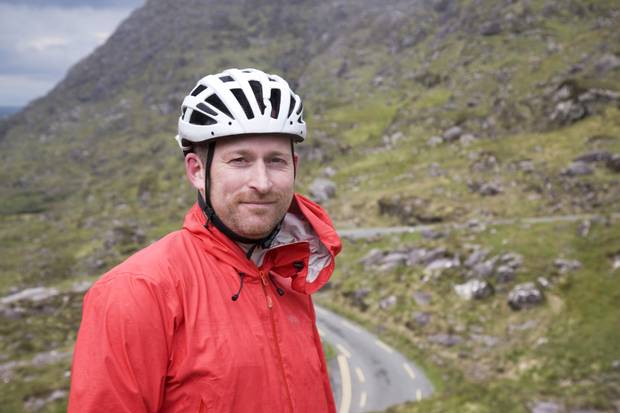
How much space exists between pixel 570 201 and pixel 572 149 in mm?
12008

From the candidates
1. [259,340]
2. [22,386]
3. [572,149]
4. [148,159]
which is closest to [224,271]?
[259,340]

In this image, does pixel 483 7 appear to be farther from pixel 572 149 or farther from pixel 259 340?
pixel 259 340

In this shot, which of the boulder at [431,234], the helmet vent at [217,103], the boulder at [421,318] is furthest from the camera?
the boulder at [431,234]

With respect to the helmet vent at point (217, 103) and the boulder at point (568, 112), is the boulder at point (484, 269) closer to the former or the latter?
the helmet vent at point (217, 103)

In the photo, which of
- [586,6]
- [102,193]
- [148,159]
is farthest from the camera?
[148,159]

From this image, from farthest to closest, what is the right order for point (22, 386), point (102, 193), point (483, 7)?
Answer: point (102, 193) < point (483, 7) < point (22, 386)

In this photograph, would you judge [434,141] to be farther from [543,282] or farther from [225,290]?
[225,290]

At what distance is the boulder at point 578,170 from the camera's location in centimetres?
4684

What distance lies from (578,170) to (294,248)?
167ft

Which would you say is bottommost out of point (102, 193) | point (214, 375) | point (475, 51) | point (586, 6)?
point (102, 193)

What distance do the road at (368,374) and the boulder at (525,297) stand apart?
7.41 metres

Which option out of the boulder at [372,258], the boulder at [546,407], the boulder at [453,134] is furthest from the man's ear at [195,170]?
the boulder at [453,134]

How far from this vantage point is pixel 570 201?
4331 cm

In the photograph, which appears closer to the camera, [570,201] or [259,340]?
[259,340]
